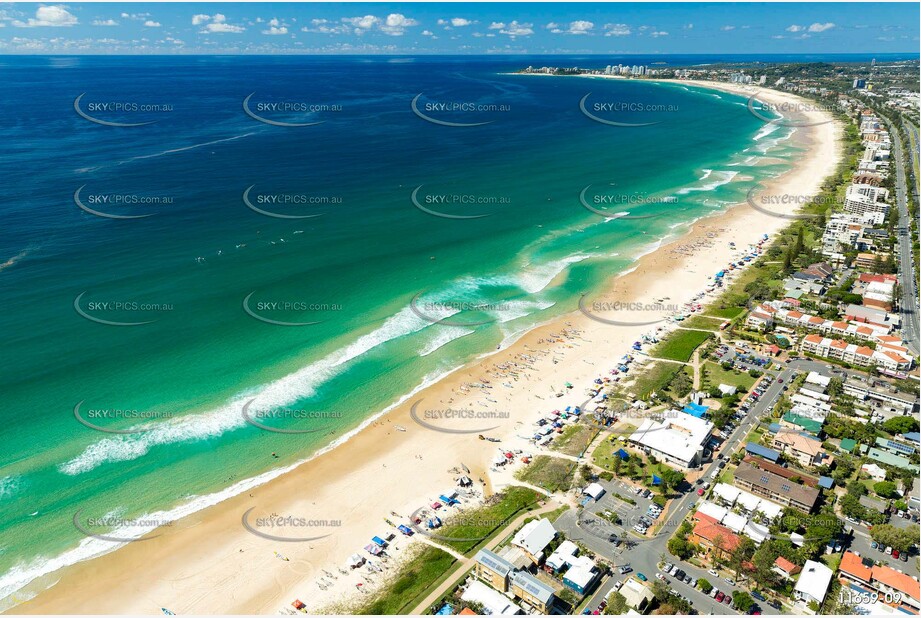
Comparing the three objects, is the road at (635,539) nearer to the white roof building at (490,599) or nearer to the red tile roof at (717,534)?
the red tile roof at (717,534)

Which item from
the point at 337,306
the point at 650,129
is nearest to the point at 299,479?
the point at 337,306

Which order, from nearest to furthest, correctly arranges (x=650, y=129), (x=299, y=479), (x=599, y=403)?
(x=299, y=479)
(x=599, y=403)
(x=650, y=129)

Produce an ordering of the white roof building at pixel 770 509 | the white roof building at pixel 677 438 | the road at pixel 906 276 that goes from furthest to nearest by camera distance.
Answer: the road at pixel 906 276 → the white roof building at pixel 677 438 → the white roof building at pixel 770 509

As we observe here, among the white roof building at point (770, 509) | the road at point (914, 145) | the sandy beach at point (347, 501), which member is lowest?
the sandy beach at point (347, 501)

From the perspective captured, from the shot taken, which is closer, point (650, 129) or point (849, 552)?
point (849, 552)

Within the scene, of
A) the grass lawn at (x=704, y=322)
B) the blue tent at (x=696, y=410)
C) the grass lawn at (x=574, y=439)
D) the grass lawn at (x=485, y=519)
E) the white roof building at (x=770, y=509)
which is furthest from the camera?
the grass lawn at (x=704, y=322)

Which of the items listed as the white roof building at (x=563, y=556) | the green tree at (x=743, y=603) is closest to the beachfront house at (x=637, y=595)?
the white roof building at (x=563, y=556)

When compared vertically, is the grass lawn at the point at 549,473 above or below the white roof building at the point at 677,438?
below

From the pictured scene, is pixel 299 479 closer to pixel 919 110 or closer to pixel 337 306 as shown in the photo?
pixel 337 306
